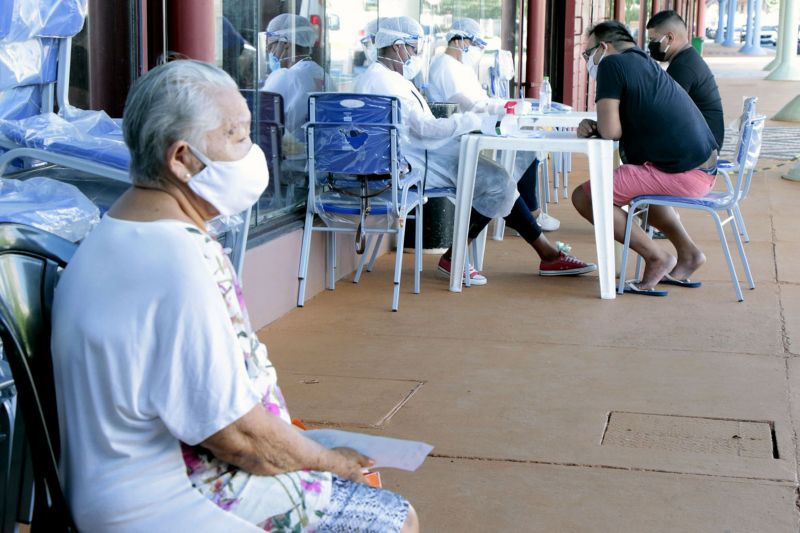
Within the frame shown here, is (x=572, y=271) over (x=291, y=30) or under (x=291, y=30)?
under

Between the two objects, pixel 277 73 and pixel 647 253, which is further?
pixel 647 253

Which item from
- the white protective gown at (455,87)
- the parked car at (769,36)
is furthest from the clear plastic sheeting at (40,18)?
the parked car at (769,36)

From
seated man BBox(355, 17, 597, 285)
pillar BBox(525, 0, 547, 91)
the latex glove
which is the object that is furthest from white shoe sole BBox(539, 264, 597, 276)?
pillar BBox(525, 0, 547, 91)

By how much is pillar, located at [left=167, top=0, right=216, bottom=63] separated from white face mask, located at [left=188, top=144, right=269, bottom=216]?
2599mm

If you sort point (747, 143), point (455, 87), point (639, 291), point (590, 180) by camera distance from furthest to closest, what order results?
point (455, 87) → point (747, 143) → point (639, 291) → point (590, 180)

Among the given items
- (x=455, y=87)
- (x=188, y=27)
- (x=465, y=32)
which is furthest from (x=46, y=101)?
(x=465, y=32)

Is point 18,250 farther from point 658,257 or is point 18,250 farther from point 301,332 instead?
point 658,257

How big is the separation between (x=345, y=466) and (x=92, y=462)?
0.44 metres

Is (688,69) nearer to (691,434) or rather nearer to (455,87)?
(455,87)

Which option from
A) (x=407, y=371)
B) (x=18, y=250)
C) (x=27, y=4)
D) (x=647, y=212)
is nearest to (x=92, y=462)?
(x=18, y=250)

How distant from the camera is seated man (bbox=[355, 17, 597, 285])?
590 centimetres

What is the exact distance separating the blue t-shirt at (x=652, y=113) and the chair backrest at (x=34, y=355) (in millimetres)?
4362

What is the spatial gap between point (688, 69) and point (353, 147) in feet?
7.64

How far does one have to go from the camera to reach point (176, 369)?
1667 millimetres
